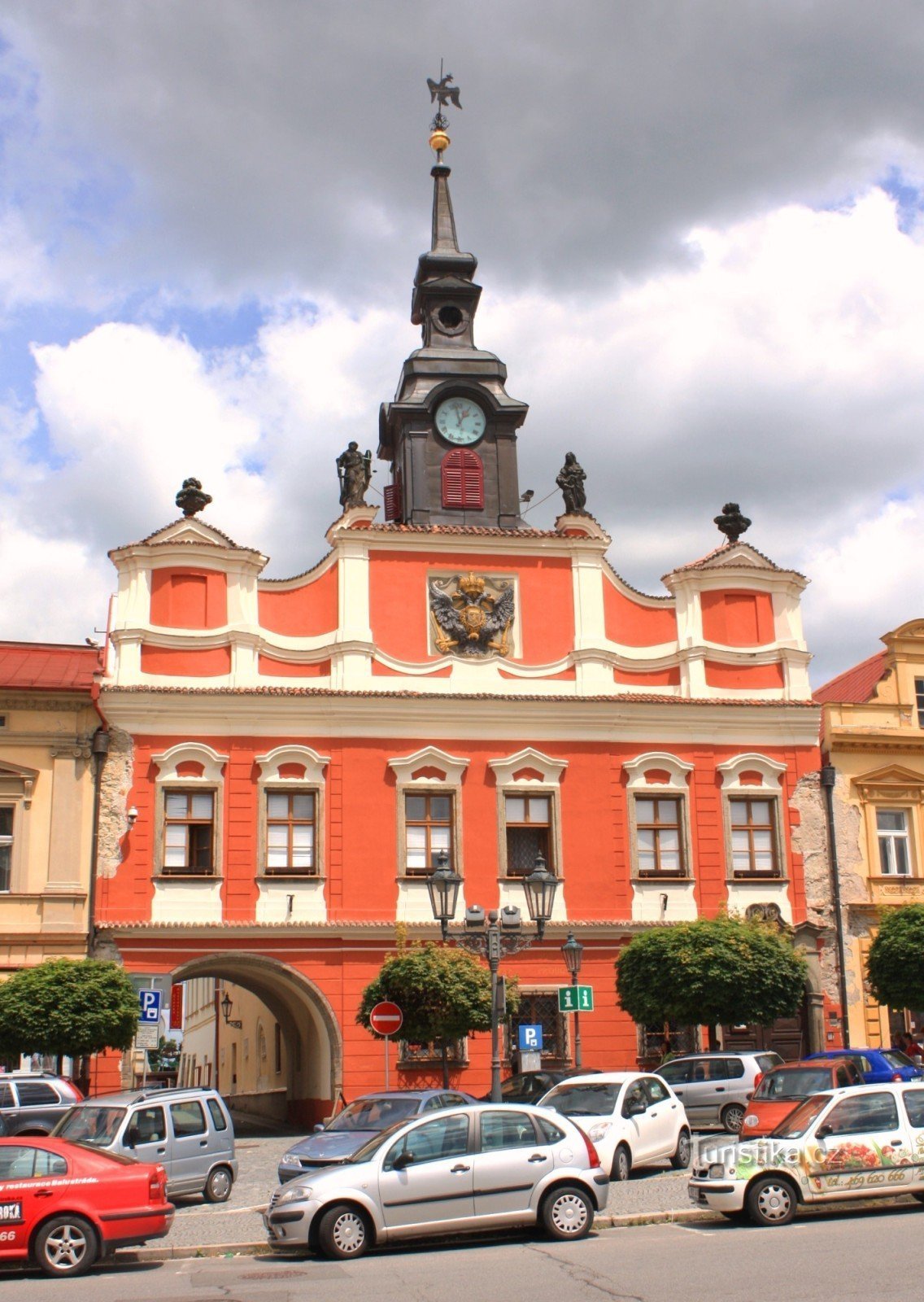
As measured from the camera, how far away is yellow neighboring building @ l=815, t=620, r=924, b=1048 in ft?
106

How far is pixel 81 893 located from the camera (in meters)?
Result: 28.8

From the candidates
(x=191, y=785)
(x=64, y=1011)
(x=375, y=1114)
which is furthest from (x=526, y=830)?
(x=375, y=1114)

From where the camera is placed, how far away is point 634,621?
111 ft

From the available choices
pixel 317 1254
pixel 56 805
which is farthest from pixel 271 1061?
pixel 317 1254

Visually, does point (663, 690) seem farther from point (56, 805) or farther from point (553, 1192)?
point (553, 1192)

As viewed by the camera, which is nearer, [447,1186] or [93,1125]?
[447,1186]

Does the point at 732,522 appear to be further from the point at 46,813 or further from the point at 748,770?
the point at 46,813

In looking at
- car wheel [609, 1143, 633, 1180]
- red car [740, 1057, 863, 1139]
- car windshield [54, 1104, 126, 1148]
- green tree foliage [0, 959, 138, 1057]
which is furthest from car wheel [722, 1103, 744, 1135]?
green tree foliage [0, 959, 138, 1057]

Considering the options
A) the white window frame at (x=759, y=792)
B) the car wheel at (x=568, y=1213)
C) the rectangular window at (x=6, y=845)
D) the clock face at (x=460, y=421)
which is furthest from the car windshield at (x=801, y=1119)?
the clock face at (x=460, y=421)

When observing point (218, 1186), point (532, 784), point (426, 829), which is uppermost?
point (532, 784)

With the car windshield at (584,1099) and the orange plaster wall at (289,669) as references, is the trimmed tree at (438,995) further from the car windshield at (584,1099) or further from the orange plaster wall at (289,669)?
the orange plaster wall at (289,669)

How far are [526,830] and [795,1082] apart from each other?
11.9 meters

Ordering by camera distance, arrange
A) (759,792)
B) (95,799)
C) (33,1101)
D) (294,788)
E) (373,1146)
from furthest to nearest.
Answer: (759,792)
(294,788)
(95,799)
(33,1101)
(373,1146)

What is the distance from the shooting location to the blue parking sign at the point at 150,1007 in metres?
24.8
